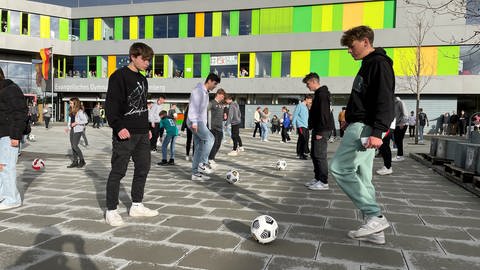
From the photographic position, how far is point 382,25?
30.9 meters

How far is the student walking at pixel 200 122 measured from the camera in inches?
265

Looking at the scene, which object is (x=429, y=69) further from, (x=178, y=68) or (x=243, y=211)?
(x=243, y=211)

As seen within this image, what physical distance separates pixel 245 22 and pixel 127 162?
3232 centimetres

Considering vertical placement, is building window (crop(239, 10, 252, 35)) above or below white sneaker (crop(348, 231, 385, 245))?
above

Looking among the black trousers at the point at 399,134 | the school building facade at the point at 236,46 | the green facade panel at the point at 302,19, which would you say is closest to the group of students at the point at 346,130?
the black trousers at the point at 399,134

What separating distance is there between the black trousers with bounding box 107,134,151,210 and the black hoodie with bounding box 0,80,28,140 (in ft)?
4.74

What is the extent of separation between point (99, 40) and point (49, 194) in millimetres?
36855

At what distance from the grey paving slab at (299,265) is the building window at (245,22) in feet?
108

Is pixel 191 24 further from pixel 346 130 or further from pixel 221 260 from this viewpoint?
pixel 221 260

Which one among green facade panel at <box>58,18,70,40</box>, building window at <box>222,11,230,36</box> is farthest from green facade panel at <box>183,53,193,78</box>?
green facade panel at <box>58,18,70,40</box>

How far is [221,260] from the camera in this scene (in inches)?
127

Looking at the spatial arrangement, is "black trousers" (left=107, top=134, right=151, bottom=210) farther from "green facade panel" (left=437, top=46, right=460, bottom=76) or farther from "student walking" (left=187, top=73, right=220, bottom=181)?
"green facade panel" (left=437, top=46, right=460, bottom=76)

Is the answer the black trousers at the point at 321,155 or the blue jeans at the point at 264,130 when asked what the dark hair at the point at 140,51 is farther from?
the blue jeans at the point at 264,130

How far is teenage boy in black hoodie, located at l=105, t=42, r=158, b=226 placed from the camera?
4188 mm
